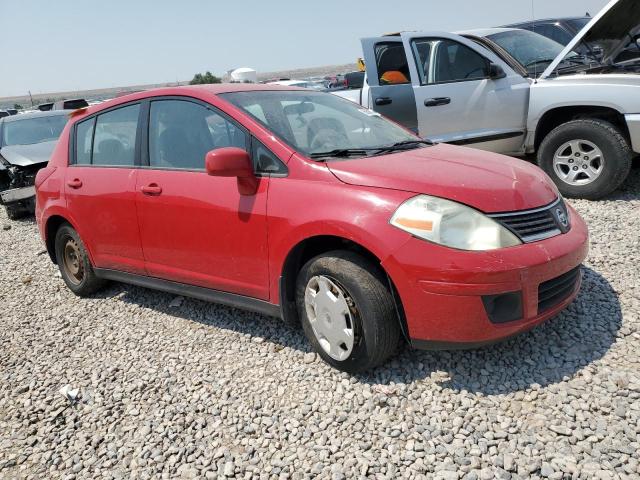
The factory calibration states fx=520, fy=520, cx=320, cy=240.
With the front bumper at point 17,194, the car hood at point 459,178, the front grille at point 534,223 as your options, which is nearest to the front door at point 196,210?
the car hood at point 459,178

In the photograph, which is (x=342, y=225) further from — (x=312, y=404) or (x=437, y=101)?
(x=437, y=101)

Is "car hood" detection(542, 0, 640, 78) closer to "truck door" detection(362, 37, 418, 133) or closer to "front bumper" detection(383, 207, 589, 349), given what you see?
"truck door" detection(362, 37, 418, 133)

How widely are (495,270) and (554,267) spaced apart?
1.32ft

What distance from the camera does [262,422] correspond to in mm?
2709

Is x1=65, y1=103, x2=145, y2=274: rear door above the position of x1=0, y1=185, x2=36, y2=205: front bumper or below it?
above

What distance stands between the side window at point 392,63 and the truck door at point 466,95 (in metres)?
0.11

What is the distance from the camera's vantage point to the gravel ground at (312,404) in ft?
7.70

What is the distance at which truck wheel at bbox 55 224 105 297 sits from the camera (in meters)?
4.48

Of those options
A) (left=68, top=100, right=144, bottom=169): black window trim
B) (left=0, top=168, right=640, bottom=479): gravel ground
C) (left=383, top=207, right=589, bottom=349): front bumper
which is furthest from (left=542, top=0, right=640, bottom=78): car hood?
(left=68, top=100, right=144, bottom=169): black window trim

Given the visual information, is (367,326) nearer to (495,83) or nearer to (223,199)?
(223,199)

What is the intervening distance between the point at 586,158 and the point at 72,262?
514cm

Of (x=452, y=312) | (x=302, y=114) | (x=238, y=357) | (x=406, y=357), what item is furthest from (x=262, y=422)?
(x=302, y=114)

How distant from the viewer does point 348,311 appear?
2.82 meters

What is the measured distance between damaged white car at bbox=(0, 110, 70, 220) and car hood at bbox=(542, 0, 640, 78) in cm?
749
